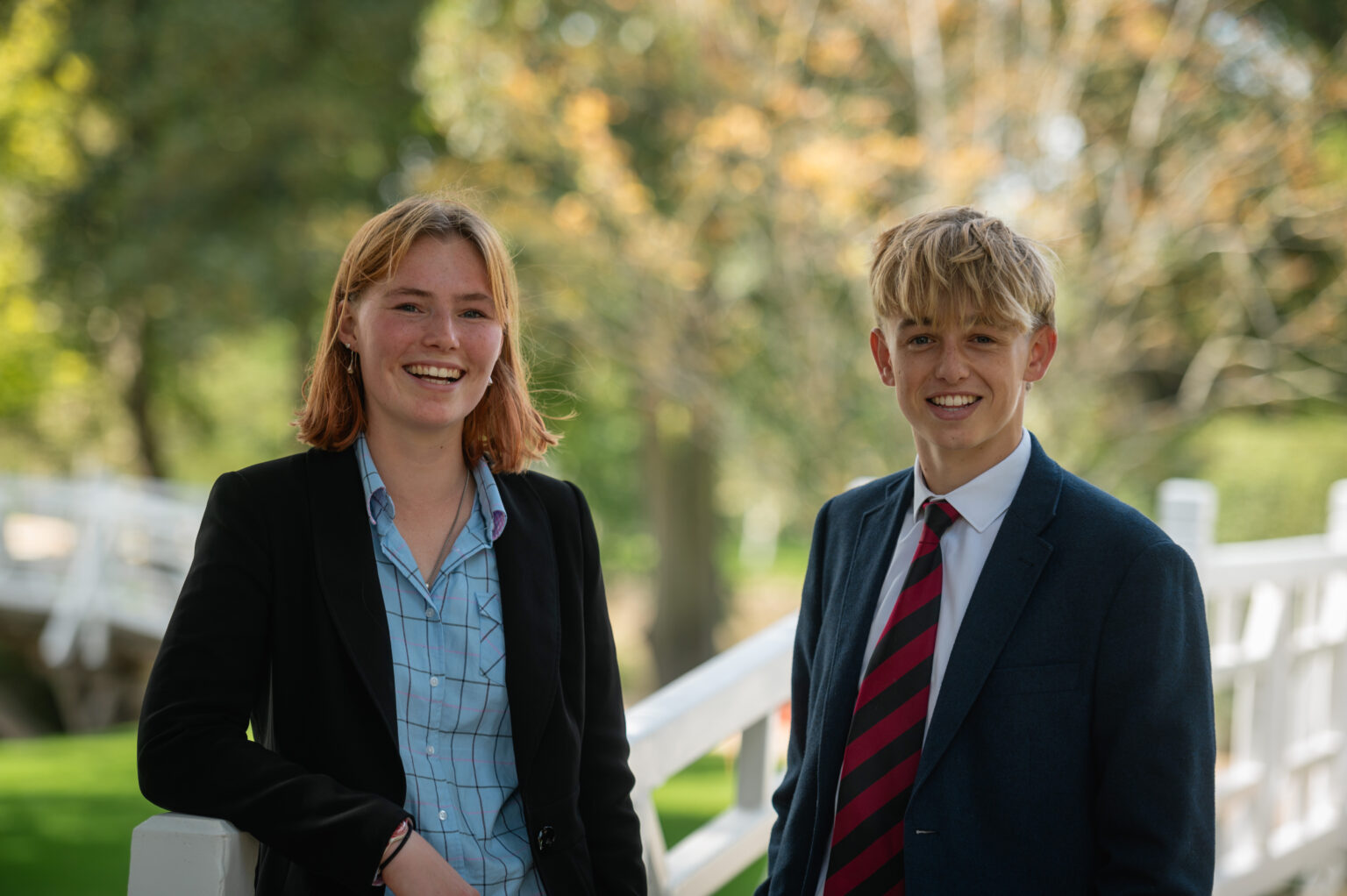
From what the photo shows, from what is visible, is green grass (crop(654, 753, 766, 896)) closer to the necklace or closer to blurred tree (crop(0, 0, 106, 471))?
the necklace

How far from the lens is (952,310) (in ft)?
6.44

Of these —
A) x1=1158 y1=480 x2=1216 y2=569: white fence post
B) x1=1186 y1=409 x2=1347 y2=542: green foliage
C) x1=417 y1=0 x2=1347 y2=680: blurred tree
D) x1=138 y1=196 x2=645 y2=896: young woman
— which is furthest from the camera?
x1=1186 y1=409 x2=1347 y2=542: green foliage

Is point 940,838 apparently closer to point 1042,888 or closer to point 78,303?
point 1042,888

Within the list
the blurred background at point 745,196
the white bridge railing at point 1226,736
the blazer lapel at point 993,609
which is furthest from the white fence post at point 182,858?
the blurred background at point 745,196

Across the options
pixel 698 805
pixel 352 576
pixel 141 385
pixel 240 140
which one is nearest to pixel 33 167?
pixel 141 385

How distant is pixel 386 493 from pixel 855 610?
857 millimetres

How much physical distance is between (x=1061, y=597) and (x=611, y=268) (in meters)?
7.70

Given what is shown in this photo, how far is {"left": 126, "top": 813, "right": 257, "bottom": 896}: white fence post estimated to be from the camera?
1713 mm

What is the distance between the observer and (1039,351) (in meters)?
2.05

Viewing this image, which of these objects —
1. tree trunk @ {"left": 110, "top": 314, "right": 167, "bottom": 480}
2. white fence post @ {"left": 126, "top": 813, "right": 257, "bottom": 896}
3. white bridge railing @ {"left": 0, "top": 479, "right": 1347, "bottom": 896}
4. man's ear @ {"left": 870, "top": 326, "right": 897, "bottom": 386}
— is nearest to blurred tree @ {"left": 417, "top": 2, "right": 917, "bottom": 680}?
white bridge railing @ {"left": 0, "top": 479, "right": 1347, "bottom": 896}

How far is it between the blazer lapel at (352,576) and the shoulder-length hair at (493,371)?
0.13 metres

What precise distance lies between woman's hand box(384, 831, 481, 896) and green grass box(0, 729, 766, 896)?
329 cm

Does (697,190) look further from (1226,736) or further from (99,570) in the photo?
(99,570)

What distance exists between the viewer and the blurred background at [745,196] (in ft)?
26.2
